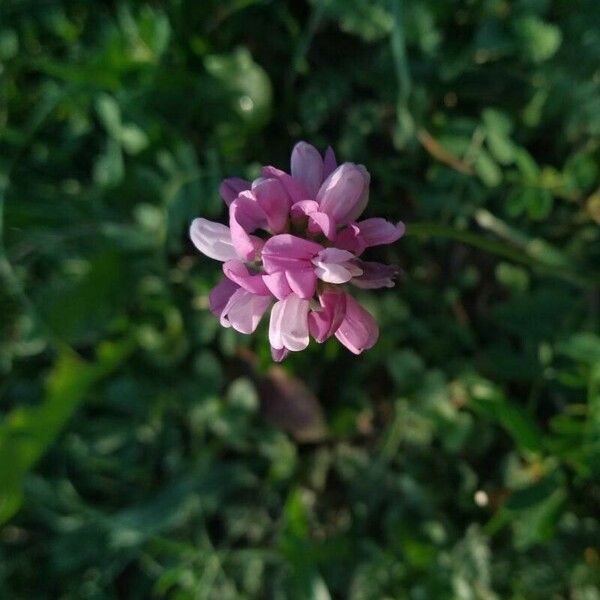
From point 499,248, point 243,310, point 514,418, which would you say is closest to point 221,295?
point 243,310

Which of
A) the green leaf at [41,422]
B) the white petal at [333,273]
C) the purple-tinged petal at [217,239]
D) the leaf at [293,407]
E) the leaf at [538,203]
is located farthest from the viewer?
the leaf at [293,407]

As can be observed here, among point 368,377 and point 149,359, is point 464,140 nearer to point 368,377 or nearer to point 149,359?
point 368,377

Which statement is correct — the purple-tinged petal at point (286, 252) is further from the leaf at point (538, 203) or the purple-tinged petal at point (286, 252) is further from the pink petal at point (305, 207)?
the leaf at point (538, 203)

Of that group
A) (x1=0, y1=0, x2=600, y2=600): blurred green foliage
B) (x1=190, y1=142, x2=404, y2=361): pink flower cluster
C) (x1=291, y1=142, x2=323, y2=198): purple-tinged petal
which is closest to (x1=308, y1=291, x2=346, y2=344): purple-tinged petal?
(x1=190, y1=142, x2=404, y2=361): pink flower cluster

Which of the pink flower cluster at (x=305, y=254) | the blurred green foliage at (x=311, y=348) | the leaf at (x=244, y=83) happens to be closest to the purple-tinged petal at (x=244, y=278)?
the pink flower cluster at (x=305, y=254)

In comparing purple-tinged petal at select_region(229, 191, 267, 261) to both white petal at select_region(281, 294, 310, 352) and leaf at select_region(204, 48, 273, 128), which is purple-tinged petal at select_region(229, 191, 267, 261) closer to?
white petal at select_region(281, 294, 310, 352)

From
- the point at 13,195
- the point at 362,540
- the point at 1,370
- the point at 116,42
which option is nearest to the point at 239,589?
the point at 362,540

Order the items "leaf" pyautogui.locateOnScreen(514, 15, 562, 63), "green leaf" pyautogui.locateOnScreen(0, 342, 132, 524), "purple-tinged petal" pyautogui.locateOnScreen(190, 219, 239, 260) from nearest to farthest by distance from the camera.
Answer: "purple-tinged petal" pyautogui.locateOnScreen(190, 219, 239, 260)
"leaf" pyautogui.locateOnScreen(514, 15, 562, 63)
"green leaf" pyautogui.locateOnScreen(0, 342, 132, 524)
